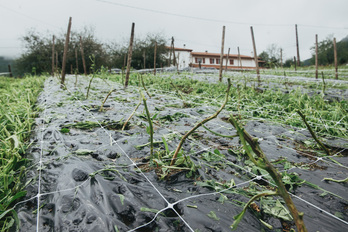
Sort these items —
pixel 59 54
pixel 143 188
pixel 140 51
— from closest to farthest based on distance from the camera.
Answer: pixel 143 188
pixel 59 54
pixel 140 51

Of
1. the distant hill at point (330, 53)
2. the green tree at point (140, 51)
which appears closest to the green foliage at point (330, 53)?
the distant hill at point (330, 53)

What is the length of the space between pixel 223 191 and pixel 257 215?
21 cm

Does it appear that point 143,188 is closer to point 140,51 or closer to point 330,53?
point 140,51

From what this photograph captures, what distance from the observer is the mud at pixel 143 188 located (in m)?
0.92

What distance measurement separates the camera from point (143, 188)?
3.73 feet

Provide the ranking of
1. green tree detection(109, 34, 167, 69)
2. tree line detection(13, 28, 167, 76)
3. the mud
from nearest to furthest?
the mud < tree line detection(13, 28, 167, 76) < green tree detection(109, 34, 167, 69)

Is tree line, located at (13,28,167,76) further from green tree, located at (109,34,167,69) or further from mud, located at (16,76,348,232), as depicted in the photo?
mud, located at (16,76,348,232)

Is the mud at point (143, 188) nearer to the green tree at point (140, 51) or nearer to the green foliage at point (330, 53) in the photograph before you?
the green tree at point (140, 51)

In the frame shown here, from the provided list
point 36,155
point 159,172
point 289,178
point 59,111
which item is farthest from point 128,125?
point 289,178

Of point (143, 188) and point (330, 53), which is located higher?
point (330, 53)

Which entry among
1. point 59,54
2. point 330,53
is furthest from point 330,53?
point 59,54

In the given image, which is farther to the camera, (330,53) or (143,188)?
(330,53)

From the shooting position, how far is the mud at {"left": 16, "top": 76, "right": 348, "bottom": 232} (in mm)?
916

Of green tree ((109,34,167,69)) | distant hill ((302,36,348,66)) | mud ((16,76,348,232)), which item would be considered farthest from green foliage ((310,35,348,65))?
mud ((16,76,348,232))
